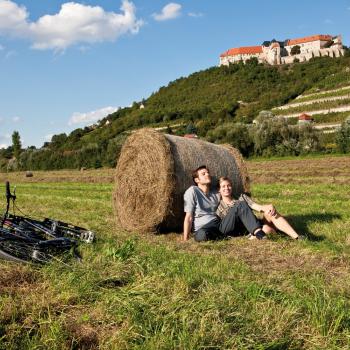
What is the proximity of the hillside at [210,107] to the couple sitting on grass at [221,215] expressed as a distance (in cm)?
3914

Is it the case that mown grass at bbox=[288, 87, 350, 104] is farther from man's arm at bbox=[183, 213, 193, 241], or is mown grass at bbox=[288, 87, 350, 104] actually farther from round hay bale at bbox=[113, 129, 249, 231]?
man's arm at bbox=[183, 213, 193, 241]

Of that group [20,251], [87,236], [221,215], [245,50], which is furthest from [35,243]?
[245,50]

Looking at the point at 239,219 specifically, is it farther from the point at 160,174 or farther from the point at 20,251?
the point at 20,251

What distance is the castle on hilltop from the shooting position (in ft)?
432

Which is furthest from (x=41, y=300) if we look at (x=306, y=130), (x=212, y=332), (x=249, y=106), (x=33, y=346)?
(x=249, y=106)

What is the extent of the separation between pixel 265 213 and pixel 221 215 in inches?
33.8

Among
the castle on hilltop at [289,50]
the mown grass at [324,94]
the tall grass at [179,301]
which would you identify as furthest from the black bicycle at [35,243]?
the castle on hilltop at [289,50]

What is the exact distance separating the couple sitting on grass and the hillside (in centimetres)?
3914

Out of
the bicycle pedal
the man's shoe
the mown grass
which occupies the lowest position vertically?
the man's shoe

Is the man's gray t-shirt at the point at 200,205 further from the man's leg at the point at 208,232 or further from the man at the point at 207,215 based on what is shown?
the man's leg at the point at 208,232

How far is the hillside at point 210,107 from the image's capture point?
5672 centimetres

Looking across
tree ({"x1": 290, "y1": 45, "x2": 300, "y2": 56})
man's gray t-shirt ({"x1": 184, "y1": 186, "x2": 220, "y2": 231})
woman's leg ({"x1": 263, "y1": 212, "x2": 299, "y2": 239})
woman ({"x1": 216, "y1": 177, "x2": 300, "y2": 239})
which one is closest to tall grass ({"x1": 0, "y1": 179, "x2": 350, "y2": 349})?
woman's leg ({"x1": 263, "y1": 212, "x2": 299, "y2": 239})

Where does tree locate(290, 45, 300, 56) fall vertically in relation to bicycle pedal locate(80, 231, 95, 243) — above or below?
above

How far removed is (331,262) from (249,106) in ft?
272
